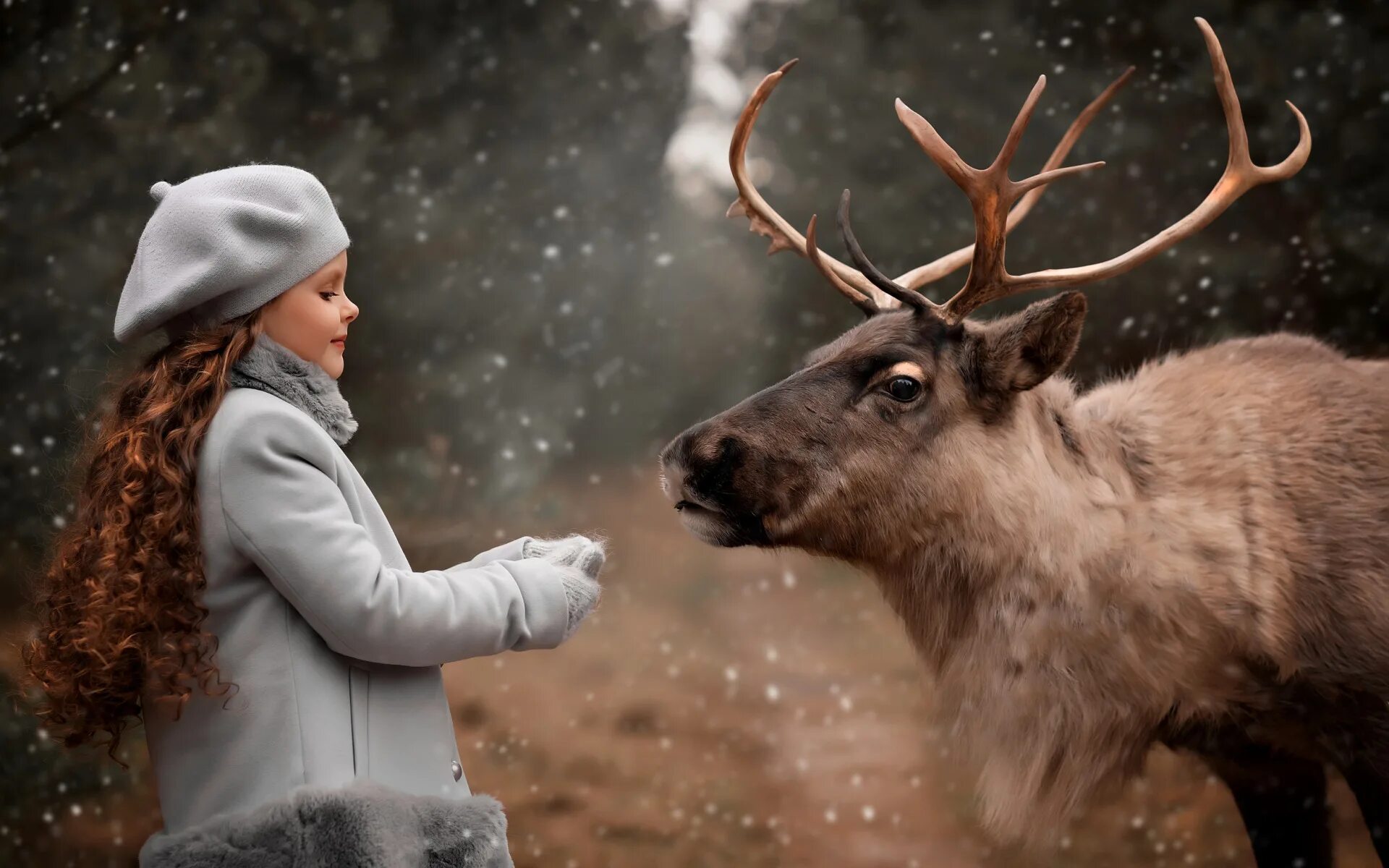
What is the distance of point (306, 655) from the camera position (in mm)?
1267

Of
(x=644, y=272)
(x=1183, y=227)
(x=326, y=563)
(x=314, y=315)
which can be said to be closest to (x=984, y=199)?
(x=1183, y=227)

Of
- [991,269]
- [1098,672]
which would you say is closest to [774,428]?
[991,269]

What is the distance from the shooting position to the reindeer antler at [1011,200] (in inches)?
77.2

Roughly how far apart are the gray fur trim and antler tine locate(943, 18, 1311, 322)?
1.22 metres

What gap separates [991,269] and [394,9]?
2541mm

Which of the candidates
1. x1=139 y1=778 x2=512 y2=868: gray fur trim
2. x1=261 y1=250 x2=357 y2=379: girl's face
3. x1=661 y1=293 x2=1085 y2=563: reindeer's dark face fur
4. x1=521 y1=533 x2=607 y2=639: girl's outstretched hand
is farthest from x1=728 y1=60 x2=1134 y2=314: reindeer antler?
x1=139 y1=778 x2=512 y2=868: gray fur trim

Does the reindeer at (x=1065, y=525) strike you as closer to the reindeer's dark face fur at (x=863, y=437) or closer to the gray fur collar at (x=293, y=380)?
the reindeer's dark face fur at (x=863, y=437)

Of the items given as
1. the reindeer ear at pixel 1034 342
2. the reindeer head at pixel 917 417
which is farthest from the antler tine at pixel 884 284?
the reindeer ear at pixel 1034 342

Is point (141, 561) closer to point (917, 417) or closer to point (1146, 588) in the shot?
point (917, 417)

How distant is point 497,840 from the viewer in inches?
52.9

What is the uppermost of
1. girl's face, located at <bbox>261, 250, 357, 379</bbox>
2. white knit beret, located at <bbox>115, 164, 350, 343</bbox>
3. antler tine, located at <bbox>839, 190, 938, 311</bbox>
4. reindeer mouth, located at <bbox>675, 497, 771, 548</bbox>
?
white knit beret, located at <bbox>115, 164, 350, 343</bbox>

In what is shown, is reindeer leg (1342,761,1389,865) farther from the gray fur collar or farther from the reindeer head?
the gray fur collar

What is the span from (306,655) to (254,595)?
85mm

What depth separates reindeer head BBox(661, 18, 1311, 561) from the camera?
1.90m
